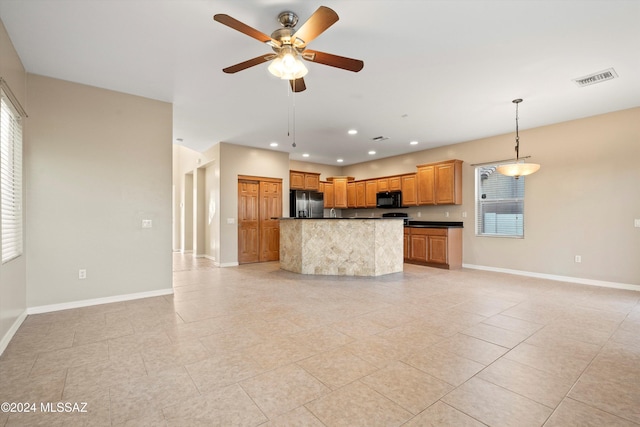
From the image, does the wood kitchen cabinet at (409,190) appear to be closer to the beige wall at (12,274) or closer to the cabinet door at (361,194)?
the cabinet door at (361,194)

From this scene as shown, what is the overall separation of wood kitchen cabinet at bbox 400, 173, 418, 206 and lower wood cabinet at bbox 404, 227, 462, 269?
2.66 feet

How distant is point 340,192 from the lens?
944cm

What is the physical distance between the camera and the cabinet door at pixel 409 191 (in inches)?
295

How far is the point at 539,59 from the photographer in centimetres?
318

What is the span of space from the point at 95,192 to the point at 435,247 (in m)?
6.31

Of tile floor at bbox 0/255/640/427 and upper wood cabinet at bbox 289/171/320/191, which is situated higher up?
upper wood cabinet at bbox 289/171/320/191

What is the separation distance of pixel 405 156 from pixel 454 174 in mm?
1697

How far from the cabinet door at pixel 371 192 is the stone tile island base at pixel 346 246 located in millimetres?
3029

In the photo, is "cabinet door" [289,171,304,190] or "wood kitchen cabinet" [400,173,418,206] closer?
"wood kitchen cabinet" [400,173,418,206]

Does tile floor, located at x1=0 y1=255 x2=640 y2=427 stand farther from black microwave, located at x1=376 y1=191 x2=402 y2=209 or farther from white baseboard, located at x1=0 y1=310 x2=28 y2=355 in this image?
black microwave, located at x1=376 y1=191 x2=402 y2=209

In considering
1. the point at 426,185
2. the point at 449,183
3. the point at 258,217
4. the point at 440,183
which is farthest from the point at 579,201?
the point at 258,217

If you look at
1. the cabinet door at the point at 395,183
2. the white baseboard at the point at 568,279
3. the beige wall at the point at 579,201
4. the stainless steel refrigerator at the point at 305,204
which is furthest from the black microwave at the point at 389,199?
the white baseboard at the point at 568,279

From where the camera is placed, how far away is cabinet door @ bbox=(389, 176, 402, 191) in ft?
26.0

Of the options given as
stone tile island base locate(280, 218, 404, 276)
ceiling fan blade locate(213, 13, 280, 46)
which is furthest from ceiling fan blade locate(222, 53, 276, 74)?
stone tile island base locate(280, 218, 404, 276)
